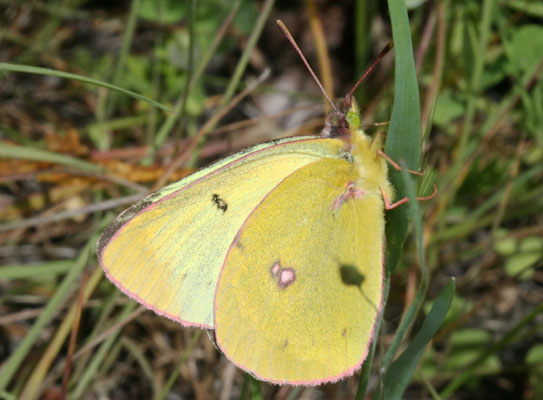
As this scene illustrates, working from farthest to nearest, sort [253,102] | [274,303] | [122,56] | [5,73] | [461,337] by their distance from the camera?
[253,102] < [5,73] < [122,56] < [461,337] < [274,303]

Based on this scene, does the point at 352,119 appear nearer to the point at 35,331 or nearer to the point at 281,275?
the point at 281,275

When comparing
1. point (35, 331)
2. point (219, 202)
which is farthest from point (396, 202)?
point (35, 331)

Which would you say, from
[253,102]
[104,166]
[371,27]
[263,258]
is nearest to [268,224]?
[263,258]

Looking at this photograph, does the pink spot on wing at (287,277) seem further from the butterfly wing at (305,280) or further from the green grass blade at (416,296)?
the green grass blade at (416,296)

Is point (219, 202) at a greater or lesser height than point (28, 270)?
greater

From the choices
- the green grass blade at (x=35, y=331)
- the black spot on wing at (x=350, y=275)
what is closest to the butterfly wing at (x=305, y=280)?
the black spot on wing at (x=350, y=275)

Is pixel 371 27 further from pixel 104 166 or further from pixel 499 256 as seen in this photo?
pixel 104 166
